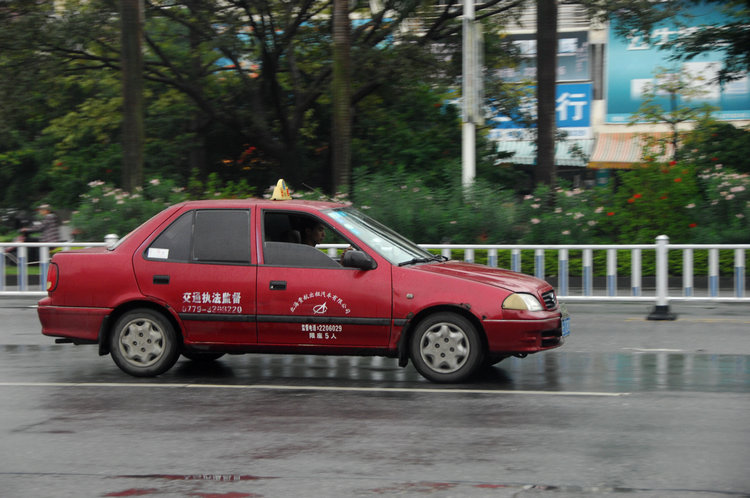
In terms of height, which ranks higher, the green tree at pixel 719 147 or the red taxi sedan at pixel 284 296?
the green tree at pixel 719 147

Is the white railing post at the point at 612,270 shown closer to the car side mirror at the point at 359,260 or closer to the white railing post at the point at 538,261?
the white railing post at the point at 538,261

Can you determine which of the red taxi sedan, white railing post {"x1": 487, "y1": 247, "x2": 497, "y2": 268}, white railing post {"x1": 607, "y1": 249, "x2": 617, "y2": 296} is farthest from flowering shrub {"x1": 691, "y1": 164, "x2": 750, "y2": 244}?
the red taxi sedan

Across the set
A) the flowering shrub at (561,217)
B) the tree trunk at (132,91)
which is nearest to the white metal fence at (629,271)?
the flowering shrub at (561,217)

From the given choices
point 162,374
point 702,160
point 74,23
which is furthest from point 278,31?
point 162,374

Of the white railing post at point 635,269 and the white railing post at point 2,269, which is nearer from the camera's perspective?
the white railing post at point 635,269

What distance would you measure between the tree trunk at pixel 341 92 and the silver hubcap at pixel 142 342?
1073cm

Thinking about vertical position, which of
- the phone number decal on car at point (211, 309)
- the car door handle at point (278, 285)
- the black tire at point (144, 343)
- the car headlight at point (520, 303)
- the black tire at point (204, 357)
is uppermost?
the car door handle at point (278, 285)

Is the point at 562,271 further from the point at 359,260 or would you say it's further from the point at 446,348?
the point at 359,260

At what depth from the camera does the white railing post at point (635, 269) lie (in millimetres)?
13539

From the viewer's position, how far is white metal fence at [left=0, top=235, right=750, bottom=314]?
13.5 m

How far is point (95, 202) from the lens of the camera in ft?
61.8

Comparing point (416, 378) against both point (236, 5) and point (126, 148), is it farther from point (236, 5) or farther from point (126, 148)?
point (236, 5)

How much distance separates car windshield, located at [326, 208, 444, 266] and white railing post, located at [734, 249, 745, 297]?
20.8ft

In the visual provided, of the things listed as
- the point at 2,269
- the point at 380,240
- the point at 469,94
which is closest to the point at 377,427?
the point at 380,240
